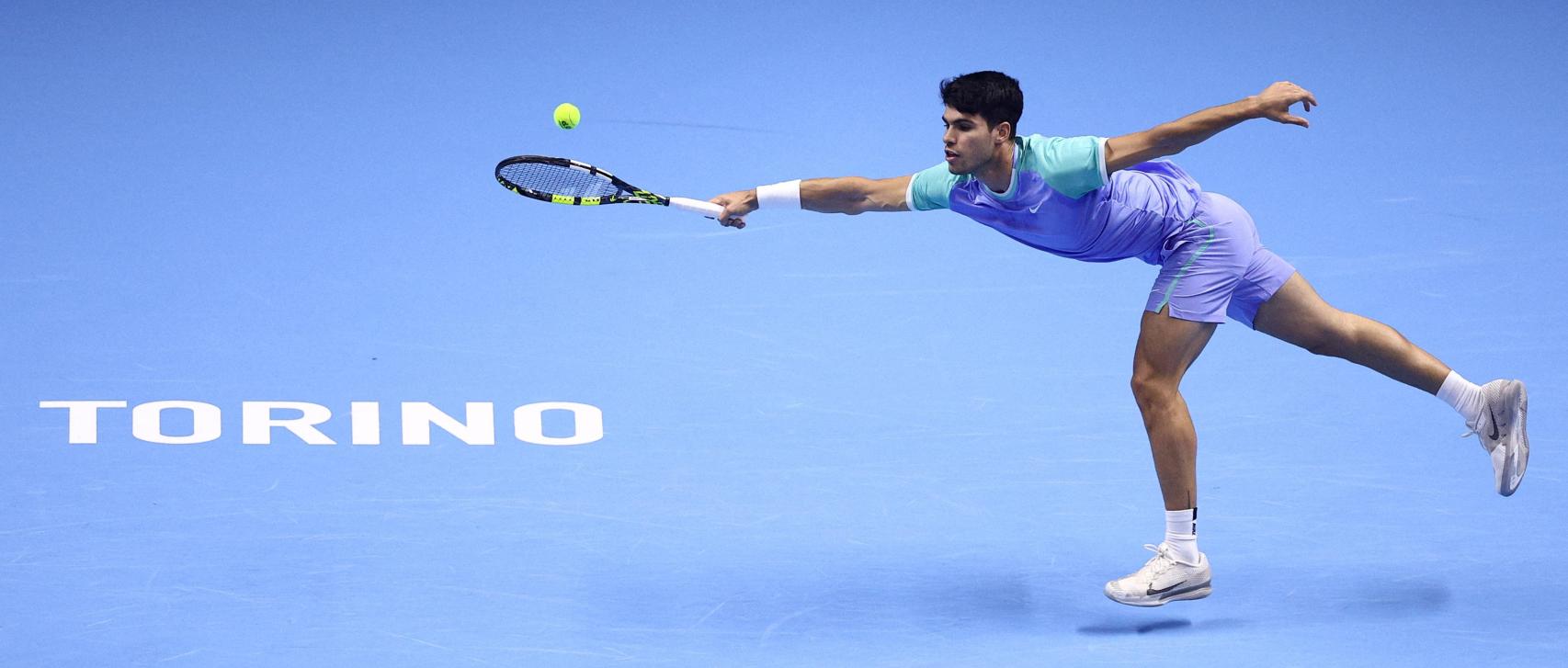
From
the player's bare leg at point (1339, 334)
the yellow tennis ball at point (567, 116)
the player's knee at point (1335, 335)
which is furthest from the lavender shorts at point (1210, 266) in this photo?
the yellow tennis ball at point (567, 116)

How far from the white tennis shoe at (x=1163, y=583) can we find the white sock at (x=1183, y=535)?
1 centimetres

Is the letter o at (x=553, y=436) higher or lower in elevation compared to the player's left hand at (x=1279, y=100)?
lower

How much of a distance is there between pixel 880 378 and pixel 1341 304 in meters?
1.85

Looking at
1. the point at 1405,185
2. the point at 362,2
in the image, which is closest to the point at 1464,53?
the point at 1405,185

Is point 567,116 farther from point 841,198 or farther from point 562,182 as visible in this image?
point 841,198

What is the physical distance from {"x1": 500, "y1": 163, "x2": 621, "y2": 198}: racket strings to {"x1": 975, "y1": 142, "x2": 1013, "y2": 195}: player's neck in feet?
4.64

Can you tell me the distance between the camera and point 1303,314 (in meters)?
4.96

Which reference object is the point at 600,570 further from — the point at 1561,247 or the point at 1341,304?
the point at 1561,247

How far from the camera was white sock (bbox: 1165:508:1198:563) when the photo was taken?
4.75 m

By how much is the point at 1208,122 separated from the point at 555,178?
2199 millimetres

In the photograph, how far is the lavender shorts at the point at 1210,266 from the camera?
4.75 m

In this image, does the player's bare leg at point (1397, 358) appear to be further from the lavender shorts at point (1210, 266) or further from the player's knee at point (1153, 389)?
the player's knee at point (1153, 389)

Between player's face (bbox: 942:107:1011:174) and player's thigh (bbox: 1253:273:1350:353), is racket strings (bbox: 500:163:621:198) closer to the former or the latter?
player's face (bbox: 942:107:1011:174)

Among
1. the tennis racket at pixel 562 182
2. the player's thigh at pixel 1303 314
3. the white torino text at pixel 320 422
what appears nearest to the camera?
the player's thigh at pixel 1303 314
